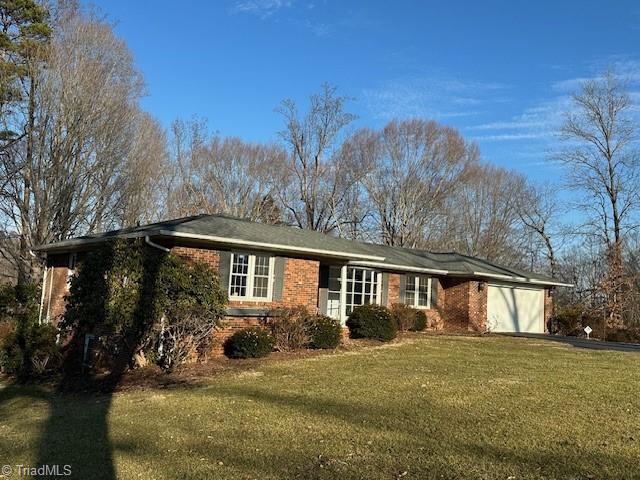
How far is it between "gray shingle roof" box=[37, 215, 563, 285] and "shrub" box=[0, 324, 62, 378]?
113 inches

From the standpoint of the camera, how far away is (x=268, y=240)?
47.3 feet

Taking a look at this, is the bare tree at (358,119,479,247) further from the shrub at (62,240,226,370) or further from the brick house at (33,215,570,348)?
the shrub at (62,240,226,370)

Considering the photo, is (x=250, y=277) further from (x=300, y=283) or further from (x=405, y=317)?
(x=405, y=317)

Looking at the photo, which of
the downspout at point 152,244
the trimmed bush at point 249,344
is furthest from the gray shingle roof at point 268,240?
the trimmed bush at point 249,344

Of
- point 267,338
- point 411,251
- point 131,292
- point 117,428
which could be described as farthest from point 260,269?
point 411,251

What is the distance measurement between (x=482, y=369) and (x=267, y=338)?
16.4 feet

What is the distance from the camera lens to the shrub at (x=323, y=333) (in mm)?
14547

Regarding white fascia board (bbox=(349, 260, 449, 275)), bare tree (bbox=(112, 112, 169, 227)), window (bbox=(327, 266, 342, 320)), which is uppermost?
bare tree (bbox=(112, 112, 169, 227))

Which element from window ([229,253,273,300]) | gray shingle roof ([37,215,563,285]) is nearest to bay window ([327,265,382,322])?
gray shingle roof ([37,215,563,285])

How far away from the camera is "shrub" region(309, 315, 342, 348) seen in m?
14.5

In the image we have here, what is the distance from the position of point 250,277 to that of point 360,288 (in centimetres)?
609

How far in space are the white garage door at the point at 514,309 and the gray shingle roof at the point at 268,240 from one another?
3.65 ft

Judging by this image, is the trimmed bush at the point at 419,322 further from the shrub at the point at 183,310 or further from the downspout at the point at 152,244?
the downspout at the point at 152,244

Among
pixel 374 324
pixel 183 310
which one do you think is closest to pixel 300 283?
pixel 374 324
